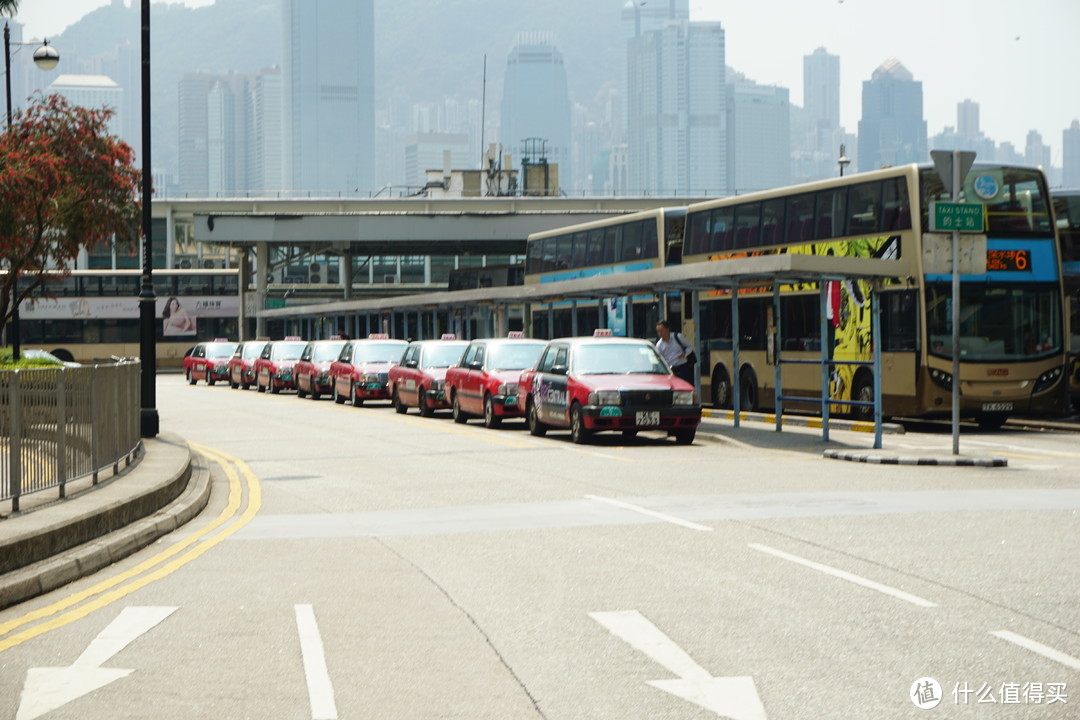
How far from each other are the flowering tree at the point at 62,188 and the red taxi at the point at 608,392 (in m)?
10.6

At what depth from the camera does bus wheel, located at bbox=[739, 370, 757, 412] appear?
2995 centimetres

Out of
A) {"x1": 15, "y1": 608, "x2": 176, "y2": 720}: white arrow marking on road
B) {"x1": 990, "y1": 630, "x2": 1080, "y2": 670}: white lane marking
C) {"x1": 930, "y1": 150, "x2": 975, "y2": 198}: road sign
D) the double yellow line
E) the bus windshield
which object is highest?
{"x1": 930, "y1": 150, "x2": 975, "y2": 198}: road sign

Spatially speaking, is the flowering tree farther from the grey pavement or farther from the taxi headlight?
the taxi headlight

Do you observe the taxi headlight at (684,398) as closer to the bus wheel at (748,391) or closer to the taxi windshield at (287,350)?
the bus wheel at (748,391)

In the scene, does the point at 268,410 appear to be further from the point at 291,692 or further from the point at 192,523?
the point at 291,692

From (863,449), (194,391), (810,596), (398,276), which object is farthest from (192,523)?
(398,276)

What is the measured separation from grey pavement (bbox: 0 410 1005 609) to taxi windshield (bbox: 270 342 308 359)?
28.5 meters

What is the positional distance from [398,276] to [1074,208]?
221 feet

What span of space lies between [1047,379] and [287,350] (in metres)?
29.3

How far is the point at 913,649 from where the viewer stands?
7.18m

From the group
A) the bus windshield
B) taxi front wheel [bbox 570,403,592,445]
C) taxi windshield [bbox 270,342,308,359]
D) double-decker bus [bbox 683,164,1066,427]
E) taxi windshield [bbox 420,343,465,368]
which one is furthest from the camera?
taxi windshield [bbox 270,342,308,359]

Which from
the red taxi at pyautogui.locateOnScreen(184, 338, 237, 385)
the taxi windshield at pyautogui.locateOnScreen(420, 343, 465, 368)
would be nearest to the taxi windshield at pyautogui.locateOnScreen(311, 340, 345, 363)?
the taxi windshield at pyautogui.locateOnScreen(420, 343, 465, 368)

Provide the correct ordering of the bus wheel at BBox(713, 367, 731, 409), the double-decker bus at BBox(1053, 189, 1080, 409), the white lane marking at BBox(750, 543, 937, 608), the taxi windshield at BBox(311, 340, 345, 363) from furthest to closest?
the taxi windshield at BBox(311, 340, 345, 363) < the bus wheel at BBox(713, 367, 731, 409) < the double-decker bus at BBox(1053, 189, 1080, 409) < the white lane marking at BBox(750, 543, 937, 608)

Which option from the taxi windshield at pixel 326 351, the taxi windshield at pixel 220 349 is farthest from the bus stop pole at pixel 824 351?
the taxi windshield at pixel 220 349
